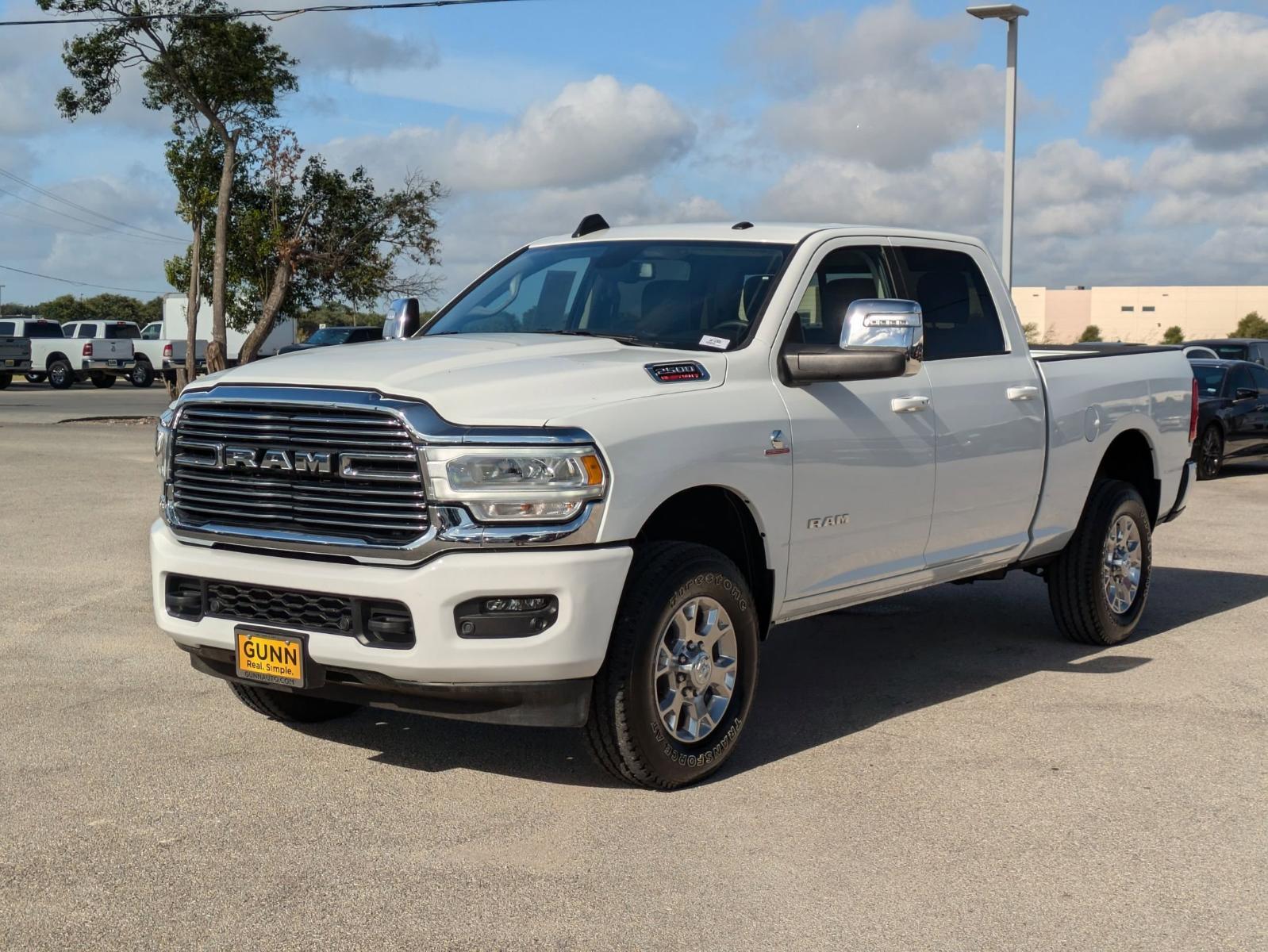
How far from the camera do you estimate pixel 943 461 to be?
664cm

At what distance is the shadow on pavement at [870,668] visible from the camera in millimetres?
5938

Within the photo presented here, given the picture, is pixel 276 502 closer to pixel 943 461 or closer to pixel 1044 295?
pixel 943 461

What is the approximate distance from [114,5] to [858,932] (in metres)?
26.8

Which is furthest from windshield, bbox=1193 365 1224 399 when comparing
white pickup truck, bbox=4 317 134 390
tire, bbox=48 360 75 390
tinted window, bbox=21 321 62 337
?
tinted window, bbox=21 321 62 337

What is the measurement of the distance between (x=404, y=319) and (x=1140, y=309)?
113m

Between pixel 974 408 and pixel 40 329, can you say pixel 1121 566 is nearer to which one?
pixel 974 408

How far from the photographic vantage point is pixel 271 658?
518cm

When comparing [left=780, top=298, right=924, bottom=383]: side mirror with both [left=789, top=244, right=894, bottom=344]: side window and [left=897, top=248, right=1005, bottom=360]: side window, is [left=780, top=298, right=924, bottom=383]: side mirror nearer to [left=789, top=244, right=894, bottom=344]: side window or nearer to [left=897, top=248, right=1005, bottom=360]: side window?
[left=789, top=244, right=894, bottom=344]: side window

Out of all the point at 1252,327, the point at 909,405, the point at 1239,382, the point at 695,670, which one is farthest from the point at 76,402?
the point at 1252,327

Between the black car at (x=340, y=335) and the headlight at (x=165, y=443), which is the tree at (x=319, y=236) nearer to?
the black car at (x=340, y=335)

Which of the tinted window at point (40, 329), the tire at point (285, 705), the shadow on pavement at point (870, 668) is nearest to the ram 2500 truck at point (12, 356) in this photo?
the tinted window at point (40, 329)

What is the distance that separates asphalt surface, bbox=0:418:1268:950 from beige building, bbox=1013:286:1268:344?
100915 millimetres

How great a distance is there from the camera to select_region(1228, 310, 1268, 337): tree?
93213 millimetres

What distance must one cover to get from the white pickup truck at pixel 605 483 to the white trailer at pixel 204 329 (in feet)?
140
